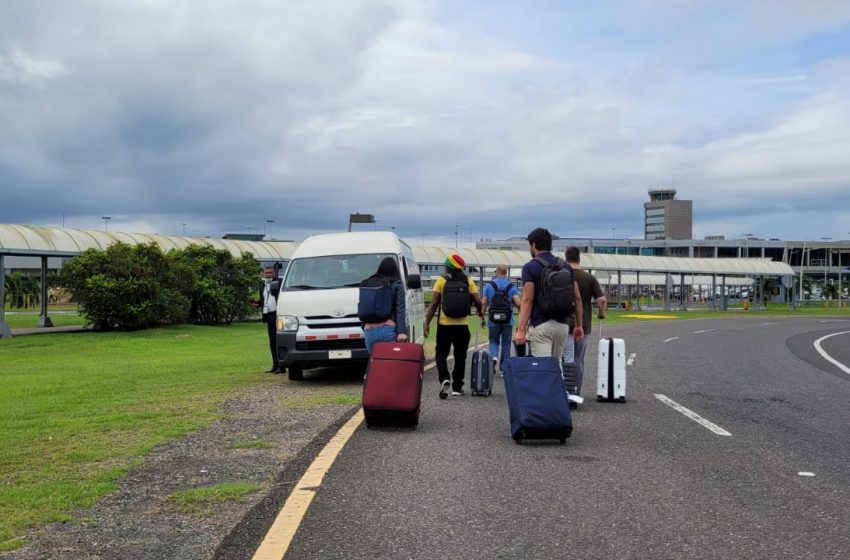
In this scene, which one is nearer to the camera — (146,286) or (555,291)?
(555,291)

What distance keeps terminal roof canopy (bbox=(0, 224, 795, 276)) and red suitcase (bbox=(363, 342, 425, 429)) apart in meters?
19.8

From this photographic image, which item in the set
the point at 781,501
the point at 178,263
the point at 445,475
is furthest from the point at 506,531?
the point at 178,263

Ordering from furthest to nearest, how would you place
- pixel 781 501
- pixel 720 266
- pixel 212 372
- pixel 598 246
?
pixel 598 246 → pixel 720 266 → pixel 212 372 → pixel 781 501

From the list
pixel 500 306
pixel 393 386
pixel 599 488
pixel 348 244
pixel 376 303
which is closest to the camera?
pixel 599 488

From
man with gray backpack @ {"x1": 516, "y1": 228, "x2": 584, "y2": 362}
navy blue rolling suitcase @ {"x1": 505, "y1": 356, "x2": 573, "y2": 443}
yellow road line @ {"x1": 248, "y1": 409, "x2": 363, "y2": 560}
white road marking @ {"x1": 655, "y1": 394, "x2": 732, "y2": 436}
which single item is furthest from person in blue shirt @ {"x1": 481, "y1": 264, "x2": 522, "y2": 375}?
yellow road line @ {"x1": 248, "y1": 409, "x2": 363, "y2": 560}

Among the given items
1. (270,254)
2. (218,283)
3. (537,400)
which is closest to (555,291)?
(537,400)

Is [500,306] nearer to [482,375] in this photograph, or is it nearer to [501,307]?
[501,307]

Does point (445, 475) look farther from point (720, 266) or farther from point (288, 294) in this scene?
point (720, 266)

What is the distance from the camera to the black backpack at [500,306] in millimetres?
11844

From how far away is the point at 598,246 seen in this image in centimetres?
13825

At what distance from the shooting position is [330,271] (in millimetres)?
13695

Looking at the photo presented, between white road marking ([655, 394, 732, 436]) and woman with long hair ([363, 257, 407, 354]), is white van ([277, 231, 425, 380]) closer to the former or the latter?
woman with long hair ([363, 257, 407, 354])

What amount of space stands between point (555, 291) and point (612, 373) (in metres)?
2.49

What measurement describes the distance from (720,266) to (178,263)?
147 ft
